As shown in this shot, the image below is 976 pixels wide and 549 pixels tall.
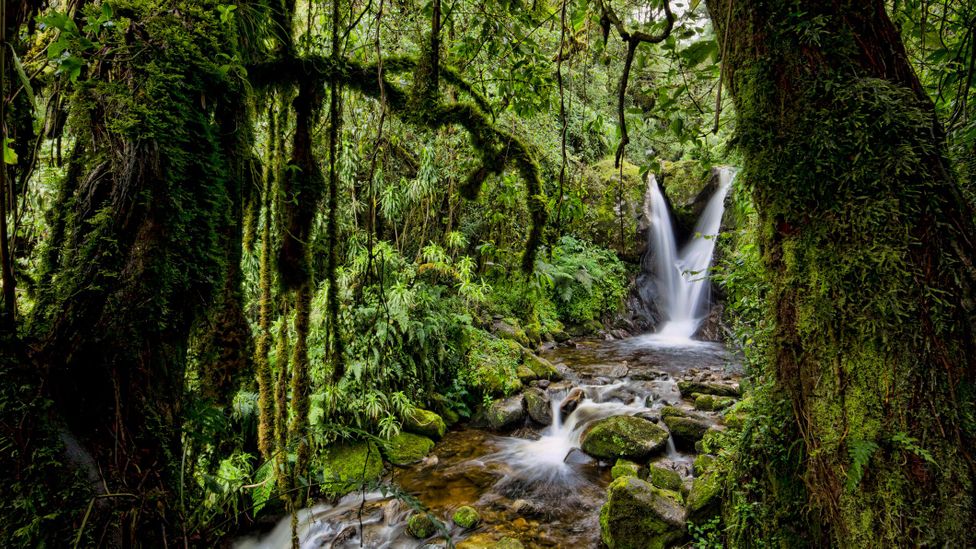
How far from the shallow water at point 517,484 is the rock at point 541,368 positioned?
0.93 ft

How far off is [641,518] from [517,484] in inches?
72.5

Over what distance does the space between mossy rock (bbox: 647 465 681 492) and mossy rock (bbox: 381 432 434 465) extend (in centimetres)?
281

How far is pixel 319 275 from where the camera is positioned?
666 centimetres

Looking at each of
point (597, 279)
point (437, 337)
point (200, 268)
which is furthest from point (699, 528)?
point (597, 279)

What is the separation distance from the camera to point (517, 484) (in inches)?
204

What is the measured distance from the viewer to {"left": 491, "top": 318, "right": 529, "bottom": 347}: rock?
8.98 metres

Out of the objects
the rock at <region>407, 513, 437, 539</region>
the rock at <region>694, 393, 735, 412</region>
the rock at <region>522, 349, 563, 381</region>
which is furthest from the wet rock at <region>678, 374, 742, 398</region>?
the rock at <region>407, 513, 437, 539</region>

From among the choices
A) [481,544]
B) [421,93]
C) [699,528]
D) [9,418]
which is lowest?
[481,544]

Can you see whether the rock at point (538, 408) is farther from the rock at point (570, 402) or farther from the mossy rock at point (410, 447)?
the mossy rock at point (410, 447)

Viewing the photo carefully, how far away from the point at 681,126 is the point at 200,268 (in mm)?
2146

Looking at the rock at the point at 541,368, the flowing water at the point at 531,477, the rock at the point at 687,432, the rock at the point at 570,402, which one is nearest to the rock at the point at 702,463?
the flowing water at the point at 531,477

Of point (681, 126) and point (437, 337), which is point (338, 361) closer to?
point (681, 126)

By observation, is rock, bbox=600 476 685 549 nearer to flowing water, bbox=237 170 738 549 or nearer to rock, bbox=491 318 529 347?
flowing water, bbox=237 170 738 549

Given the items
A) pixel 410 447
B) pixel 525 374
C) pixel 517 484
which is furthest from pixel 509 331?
pixel 517 484
